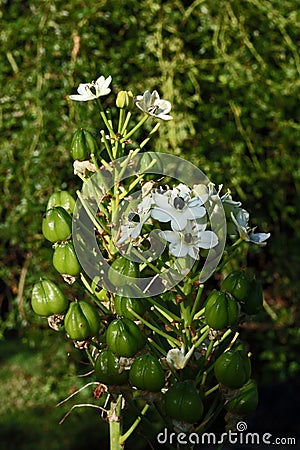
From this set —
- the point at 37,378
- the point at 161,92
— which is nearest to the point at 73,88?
the point at 161,92

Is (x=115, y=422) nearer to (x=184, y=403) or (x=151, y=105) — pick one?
(x=184, y=403)

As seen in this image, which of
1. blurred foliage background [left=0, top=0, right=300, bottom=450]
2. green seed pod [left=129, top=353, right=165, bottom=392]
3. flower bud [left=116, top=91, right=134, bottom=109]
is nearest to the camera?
green seed pod [left=129, top=353, right=165, bottom=392]

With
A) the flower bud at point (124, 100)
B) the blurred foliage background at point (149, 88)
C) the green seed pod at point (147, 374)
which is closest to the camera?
the green seed pod at point (147, 374)

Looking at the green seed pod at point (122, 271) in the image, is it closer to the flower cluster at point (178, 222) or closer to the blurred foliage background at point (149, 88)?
the flower cluster at point (178, 222)

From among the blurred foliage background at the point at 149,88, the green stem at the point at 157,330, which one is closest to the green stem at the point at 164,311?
the green stem at the point at 157,330

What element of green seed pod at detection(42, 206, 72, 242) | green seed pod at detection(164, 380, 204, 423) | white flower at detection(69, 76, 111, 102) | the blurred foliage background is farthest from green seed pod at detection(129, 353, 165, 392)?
the blurred foliage background

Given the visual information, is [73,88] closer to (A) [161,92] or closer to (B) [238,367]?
(A) [161,92]

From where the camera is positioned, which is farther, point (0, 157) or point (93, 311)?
point (0, 157)

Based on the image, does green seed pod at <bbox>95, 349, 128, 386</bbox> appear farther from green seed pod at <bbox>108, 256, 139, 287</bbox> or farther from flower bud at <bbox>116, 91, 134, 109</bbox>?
flower bud at <bbox>116, 91, 134, 109</bbox>
